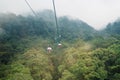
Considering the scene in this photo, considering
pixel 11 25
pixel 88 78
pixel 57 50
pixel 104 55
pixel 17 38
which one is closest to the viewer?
pixel 88 78

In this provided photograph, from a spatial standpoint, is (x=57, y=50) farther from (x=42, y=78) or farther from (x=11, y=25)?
(x=11, y=25)

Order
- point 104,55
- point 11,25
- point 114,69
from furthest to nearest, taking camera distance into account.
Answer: point 11,25 < point 104,55 < point 114,69

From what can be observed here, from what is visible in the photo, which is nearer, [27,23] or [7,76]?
[7,76]

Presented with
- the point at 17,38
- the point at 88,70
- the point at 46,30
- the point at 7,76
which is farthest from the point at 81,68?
the point at 46,30

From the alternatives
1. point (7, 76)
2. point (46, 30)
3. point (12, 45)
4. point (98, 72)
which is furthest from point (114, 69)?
point (46, 30)

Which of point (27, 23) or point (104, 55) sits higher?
point (27, 23)

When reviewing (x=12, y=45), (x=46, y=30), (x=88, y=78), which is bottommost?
(x=88, y=78)

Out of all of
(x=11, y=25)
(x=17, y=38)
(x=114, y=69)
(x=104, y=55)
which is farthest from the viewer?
(x=11, y=25)

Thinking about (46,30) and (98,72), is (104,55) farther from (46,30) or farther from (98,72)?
(46,30)

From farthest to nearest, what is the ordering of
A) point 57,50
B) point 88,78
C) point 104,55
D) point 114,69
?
point 57,50 < point 104,55 < point 114,69 < point 88,78
